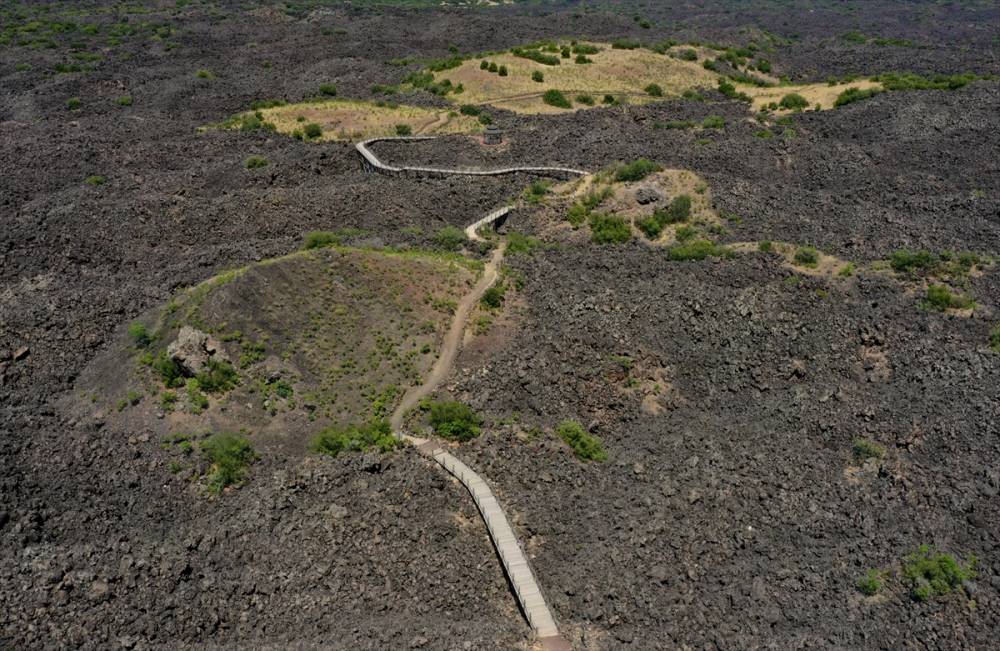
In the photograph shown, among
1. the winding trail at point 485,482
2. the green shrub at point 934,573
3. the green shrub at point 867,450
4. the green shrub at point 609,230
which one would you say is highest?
the green shrub at point 609,230

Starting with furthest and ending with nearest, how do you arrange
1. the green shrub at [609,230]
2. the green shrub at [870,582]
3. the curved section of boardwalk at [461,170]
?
1. the curved section of boardwalk at [461,170]
2. the green shrub at [609,230]
3. the green shrub at [870,582]

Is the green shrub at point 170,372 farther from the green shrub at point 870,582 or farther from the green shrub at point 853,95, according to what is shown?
the green shrub at point 853,95

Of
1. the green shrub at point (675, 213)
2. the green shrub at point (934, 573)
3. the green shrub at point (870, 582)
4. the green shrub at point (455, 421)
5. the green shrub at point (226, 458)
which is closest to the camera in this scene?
the green shrub at point (934, 573)

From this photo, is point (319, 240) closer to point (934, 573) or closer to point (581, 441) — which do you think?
point (581, 441)

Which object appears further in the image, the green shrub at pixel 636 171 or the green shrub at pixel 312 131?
the green shrub at pixel 312 131

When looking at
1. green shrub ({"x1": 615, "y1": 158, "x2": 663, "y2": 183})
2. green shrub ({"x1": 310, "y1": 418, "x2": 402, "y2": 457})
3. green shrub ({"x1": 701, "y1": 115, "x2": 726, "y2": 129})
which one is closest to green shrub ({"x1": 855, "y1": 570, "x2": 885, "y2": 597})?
green shrub ({"x1": 310, "y1": 418, "x2": 402, "y2": 457})

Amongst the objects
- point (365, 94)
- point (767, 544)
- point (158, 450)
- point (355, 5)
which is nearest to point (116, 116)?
point (365, 94)

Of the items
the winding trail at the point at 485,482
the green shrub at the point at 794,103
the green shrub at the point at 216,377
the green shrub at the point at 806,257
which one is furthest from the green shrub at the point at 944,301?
the green shrub at the point at 794,103
